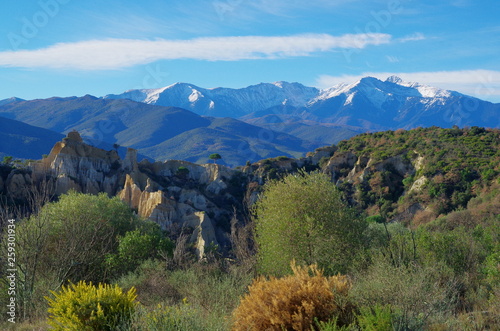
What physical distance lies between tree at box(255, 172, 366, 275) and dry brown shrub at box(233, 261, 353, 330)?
29.8ft

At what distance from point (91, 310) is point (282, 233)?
36.7 feet

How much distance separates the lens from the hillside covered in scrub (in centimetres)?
1045

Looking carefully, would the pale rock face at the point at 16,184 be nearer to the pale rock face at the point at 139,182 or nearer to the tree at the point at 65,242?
the pale rock face at the point at 139,182

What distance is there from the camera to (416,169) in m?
64.3

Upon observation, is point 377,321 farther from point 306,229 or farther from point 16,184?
point 16,184

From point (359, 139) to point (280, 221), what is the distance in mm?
65103

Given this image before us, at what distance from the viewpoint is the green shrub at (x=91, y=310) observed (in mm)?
9812

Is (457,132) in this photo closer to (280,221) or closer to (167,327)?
(280,221)

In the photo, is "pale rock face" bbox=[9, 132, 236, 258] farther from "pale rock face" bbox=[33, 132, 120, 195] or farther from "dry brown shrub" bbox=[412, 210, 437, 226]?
"dry brown shrub" bbox=[412, 210, 437, 226]

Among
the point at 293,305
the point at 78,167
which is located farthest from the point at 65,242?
the point at 78,167

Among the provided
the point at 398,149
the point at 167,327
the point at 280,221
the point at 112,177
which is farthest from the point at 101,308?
the point at 398,149

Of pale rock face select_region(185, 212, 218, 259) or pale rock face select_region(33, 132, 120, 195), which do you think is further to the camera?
pale rock face select_region(33, 132, 120, 195)

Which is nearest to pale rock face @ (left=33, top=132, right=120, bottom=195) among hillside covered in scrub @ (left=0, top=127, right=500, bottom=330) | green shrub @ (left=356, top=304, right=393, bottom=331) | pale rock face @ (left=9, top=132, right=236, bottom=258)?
pale rock face @ (left=9, top=132, right=236, bottom=258)

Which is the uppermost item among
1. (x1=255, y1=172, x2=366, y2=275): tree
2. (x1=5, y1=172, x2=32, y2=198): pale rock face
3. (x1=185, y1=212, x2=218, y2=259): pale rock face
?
(x1=255, y1=172, x2=366, y2=275): tree
